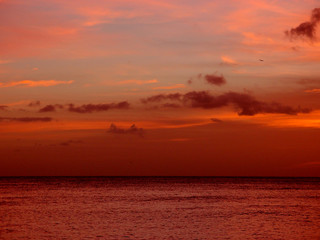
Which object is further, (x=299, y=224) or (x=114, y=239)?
(x=299, y=224)

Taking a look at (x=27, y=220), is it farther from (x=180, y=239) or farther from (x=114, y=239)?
(x=180, y=239)

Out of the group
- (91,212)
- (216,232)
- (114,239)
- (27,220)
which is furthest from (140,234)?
(91,212)

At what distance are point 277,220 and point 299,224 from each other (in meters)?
4.09

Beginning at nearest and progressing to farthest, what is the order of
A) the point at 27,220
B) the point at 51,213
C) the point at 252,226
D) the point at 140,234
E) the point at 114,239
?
the point at 114,239, the point at 140,234, the point at 252,226, the point at 27,220, the point at 51,213

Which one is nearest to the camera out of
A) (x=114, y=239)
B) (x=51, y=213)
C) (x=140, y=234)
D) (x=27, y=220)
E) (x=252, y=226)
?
(x=114, y=239)

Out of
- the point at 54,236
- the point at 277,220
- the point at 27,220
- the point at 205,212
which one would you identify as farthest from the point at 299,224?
the point at 27,220

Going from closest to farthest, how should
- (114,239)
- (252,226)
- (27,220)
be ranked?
(114,239)
(252,226)
(27,220)

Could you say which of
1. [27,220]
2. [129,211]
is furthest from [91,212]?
[27,220]

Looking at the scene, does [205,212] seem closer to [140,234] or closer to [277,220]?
[277,220]

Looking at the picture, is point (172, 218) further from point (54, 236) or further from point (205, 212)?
point (54, 236)

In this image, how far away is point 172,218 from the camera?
62656 mm

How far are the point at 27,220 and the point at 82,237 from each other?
16802 millimetres

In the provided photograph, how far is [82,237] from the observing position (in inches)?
1841

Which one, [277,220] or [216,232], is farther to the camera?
[277,220]
